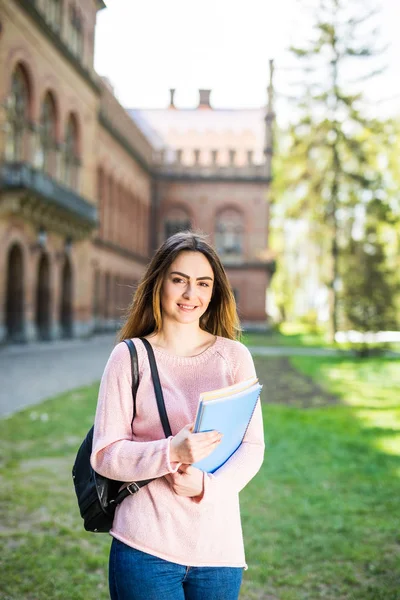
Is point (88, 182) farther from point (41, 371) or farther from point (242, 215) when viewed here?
point (242, 215)

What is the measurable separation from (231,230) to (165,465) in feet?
141

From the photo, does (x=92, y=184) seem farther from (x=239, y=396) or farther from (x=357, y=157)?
(x=239, y=396)

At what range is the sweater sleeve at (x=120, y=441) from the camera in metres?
1.98

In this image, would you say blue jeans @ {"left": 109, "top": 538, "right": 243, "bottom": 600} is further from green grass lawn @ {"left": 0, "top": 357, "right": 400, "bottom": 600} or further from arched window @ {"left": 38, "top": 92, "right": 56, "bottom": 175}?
arched window @ {"left": 38, "top": 92, "right": 56, "bottom": 175}

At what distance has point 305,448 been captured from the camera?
7.64m

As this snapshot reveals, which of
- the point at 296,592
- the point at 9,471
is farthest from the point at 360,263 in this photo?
the point at 296,592

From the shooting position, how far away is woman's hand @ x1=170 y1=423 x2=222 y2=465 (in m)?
1.91

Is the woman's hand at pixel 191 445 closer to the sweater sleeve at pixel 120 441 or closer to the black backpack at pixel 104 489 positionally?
the sweater sleeve at pixel 120 441

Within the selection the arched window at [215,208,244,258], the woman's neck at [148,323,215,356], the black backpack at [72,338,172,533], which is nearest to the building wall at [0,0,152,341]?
the arched window at [215,208,244,258]

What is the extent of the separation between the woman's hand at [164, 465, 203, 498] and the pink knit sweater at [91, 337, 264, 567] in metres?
0.02

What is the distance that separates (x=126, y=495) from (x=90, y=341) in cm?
2759

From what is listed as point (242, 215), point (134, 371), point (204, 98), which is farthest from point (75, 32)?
point (134, 371)

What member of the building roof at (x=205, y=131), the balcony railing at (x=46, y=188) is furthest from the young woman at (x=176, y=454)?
the building roof at (x=205, y=131)

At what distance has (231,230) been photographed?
1757 inches
